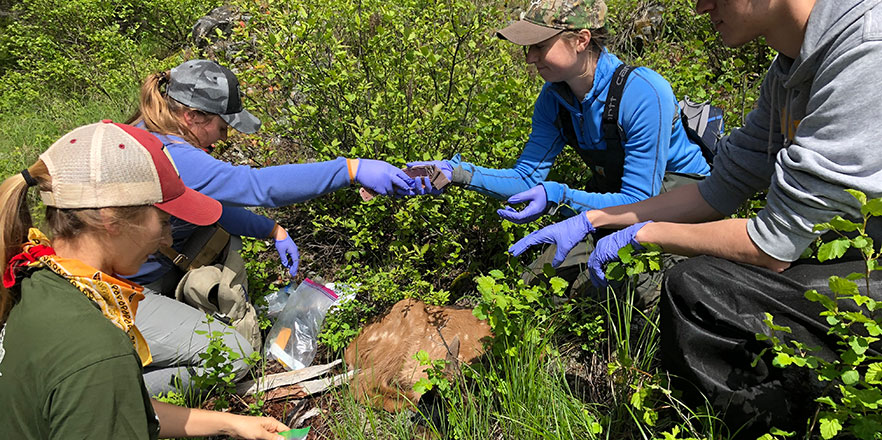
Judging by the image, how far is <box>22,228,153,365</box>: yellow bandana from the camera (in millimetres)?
1469

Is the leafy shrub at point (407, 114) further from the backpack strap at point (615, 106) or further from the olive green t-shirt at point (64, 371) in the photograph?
the olive green t-shirt at point (64, 371)

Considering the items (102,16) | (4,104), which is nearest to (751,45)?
(102,16)

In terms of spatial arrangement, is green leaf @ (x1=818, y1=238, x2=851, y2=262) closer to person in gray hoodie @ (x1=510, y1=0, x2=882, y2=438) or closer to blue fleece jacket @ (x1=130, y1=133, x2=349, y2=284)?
person in gray hoodie @ (x1=510, y1=0, x2=882, y2=438)

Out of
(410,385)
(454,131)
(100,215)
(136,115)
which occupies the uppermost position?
(100,215)

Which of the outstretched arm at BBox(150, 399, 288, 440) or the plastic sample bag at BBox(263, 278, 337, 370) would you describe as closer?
the outstretched arm at BBox(150, 399, 288, 440)

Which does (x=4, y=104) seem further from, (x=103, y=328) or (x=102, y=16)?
(x=103, y=328)

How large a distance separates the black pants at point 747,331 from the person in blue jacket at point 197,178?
1.58 meters

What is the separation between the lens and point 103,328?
1.40m

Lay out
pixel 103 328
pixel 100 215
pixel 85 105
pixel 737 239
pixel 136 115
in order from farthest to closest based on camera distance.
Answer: pixel 85 105, pixel 136 115, pixel 737 239, pixel 100 215, pixel 103 328

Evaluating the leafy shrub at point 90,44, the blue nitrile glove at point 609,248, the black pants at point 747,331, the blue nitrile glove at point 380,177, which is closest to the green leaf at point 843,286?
the black pants at point 747,331

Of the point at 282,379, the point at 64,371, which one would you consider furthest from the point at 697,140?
the point at 64,371

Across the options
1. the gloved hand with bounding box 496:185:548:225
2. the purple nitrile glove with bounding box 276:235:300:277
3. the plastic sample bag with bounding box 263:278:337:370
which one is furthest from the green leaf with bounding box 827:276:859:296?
the purple nitrile glove with bounding box 276:235:300:277

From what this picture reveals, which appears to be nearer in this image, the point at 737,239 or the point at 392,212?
the point at 737,239

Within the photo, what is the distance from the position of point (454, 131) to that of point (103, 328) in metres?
2.49
